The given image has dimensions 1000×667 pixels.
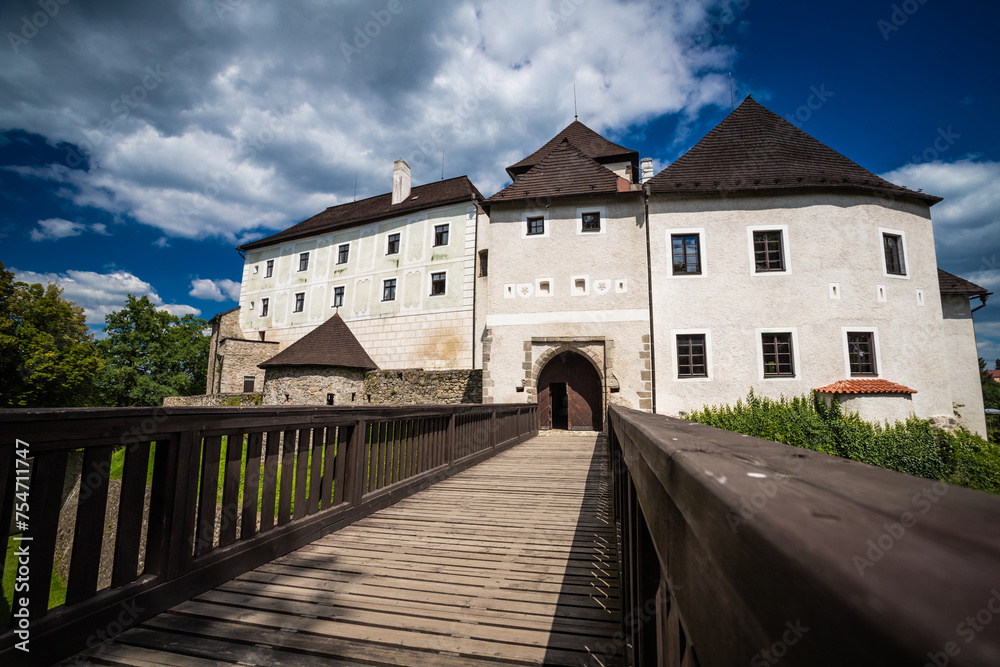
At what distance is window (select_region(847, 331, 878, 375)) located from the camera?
16359mm

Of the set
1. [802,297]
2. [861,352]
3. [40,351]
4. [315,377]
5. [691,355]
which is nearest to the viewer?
[861,352]

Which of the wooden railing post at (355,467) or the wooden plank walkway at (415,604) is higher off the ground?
the wooden railing post at (355,467)

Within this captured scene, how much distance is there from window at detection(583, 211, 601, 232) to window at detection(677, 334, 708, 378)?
16.3ft

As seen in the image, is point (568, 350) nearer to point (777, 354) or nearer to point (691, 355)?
point (691, 355)

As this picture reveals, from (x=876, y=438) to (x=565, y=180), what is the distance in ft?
43.5

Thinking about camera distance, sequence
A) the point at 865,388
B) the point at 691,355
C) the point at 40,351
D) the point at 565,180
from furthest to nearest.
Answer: the point at 40,351 → the point at 565,180 → the point at 691,355 → the point at 865,388

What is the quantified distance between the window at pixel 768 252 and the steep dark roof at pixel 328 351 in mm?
17301

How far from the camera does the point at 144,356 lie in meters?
36.1

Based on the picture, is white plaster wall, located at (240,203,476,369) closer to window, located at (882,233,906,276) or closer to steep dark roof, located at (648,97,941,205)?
steep dark roof, located at (648,97,941,205)

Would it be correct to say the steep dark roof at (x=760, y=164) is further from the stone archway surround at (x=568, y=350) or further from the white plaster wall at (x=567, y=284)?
the stone archway surround at (x=568, y=350)

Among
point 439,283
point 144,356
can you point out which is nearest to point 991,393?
point 439,283

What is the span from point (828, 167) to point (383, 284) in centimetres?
2129

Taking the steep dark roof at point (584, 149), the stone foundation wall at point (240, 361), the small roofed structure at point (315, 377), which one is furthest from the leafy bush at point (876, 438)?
the stone foundation wall at point (240, 361)

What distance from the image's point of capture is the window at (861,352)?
16359 mm
